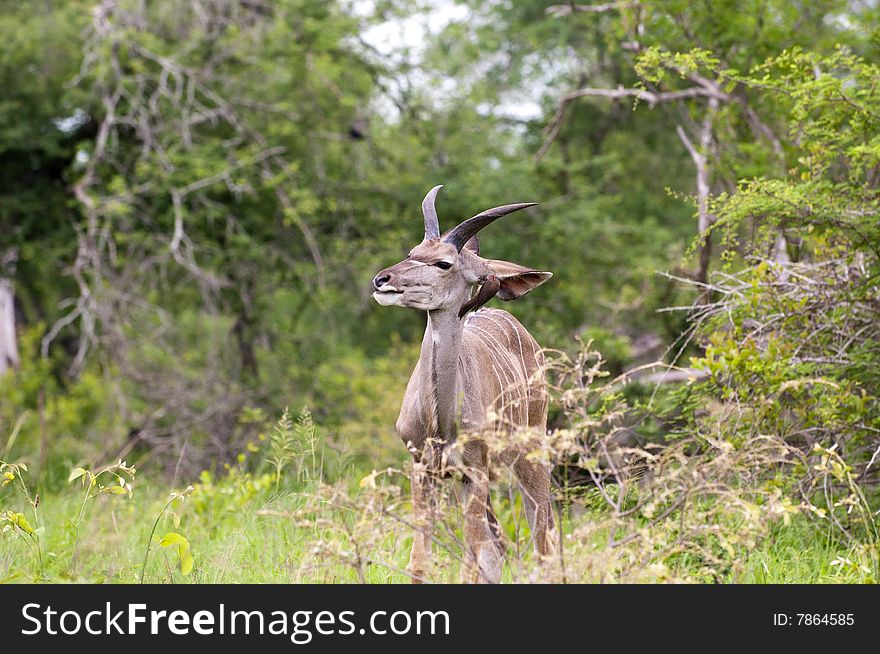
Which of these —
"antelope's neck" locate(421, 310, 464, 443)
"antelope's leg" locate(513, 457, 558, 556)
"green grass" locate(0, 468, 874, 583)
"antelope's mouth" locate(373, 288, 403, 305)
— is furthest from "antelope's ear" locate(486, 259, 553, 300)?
"green grass" locate(0, 468, 874, 583)

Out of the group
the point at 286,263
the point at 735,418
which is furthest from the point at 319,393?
the point at 735,418

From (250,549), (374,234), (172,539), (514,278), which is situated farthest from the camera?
(374,234)

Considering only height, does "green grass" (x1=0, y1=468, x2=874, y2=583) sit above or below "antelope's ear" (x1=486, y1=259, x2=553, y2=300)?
below

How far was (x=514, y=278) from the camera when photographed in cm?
562

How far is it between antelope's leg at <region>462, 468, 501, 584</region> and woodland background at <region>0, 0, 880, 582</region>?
431 millimetres

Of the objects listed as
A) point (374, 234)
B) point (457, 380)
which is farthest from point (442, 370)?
point (374, 234)

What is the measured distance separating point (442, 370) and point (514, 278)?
0.66 meters

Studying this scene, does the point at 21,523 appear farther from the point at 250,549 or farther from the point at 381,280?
the point at 381,280

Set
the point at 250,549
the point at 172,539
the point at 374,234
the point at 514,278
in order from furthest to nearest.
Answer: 1. the point at 374,234
2. the point at 250,549
3. the point at 514,278
4. the point at 172,539

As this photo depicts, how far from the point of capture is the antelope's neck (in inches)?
207

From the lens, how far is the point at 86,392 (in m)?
17.0

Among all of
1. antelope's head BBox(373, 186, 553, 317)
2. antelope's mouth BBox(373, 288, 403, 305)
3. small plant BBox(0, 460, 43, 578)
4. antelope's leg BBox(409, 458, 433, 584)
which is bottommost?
antelope's leg BBox(409, 458, 433, 584)

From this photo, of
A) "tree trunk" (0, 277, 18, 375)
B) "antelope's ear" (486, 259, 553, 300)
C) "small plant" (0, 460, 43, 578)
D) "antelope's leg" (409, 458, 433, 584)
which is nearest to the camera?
"antelope's leg" (409, 458, 433, 584)

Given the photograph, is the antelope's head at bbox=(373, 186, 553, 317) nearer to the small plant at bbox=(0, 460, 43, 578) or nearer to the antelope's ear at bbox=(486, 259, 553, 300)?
the antelope's ear at bbox=(486, 259, 553, 300)
